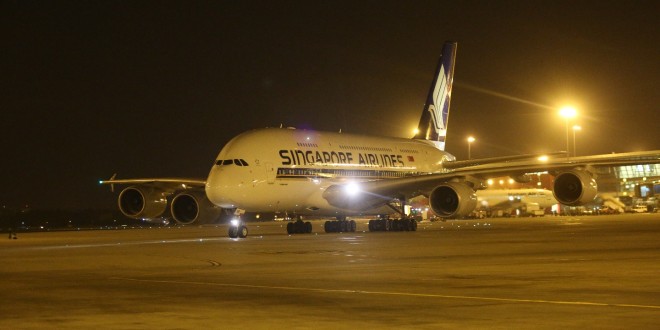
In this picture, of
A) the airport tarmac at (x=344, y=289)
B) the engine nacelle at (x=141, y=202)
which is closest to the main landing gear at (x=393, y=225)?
the engine nacelle at (x=141, y=202)

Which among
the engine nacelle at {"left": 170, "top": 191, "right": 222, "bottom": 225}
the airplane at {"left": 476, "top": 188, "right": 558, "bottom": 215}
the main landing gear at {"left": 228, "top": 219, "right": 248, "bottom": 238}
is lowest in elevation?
the main landing gear at {"left": 228, "top": 219, "right": 248, "bottom": 238}

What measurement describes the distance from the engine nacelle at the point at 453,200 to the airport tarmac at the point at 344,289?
11017 mm

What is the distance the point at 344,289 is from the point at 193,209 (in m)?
25.0

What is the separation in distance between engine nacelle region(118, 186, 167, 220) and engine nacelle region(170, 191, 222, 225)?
142cm

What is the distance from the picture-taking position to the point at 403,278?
52.2 ft

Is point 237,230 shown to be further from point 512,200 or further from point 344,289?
point 512,200

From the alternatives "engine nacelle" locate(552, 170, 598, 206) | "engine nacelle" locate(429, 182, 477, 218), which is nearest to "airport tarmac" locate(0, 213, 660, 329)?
"engine nacelle" locate(429, 182, 477, 218)

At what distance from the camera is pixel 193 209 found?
38562 mm

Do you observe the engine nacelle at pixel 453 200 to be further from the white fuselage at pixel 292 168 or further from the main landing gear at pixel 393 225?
the white fuselage at pixel 292 168

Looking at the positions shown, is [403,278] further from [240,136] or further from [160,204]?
[160,204]

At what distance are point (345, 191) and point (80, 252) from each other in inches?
557

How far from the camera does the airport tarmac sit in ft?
35.4

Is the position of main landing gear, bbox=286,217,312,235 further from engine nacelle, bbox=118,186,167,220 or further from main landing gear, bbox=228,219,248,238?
engine nacelle, bbox=118,186,167,220

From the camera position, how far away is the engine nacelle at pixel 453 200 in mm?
35719
